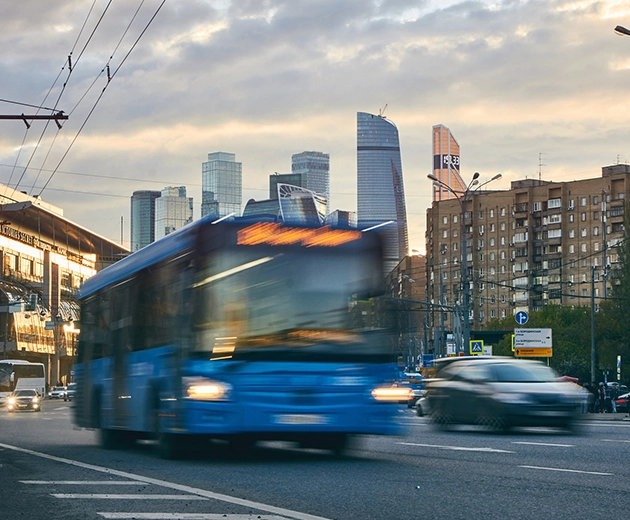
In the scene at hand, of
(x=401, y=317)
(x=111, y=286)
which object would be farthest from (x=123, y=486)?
(x=111, y=286)

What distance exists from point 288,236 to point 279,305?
101 centimetres

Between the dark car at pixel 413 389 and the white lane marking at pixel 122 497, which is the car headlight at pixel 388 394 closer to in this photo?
the white lane marking at pixel 122 497

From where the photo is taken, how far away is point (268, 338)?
13117mm

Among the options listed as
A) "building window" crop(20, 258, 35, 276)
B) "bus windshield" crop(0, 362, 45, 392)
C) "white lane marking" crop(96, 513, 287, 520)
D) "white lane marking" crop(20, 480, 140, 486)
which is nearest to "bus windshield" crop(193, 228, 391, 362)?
"white lane marking" crop(20, 480, 140, 486)

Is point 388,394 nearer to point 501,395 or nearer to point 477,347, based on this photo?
point 501,395

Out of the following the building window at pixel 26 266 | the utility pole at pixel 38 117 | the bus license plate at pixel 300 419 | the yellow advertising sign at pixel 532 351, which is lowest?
the bus license plate at pixel 300 419

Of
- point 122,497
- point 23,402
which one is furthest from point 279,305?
point 23,402

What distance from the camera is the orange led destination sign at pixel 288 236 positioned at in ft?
44.6

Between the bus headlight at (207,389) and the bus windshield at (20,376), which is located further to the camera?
the bus windshield at (20,376)

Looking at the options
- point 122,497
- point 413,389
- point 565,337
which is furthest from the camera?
point 565,337

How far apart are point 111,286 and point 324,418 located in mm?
5285

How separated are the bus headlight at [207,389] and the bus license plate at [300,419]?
648 millimetres

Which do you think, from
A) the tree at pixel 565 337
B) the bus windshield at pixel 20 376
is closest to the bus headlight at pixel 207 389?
the bus windshield at pixel 20 376

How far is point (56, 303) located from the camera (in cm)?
10469
